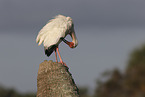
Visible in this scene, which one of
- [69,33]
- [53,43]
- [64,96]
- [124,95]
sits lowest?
[64,96]

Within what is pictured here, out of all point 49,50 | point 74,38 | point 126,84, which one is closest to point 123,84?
point 126,84

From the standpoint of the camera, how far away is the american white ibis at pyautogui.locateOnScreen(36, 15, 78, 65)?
11.8m

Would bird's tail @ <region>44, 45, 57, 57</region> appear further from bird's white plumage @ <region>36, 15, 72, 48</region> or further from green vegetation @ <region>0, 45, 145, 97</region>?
green vegetation @ <region>0, 45, 145, 97</region>

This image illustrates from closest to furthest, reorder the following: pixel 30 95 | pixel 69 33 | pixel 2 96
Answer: pixel 69 33 → pixel 2 96 → pixel 30 95

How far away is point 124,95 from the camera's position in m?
43.1

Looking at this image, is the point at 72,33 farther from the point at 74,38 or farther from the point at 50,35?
the point at 50,35

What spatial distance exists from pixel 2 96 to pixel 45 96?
36522 millimetres

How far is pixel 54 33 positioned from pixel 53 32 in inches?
2.5

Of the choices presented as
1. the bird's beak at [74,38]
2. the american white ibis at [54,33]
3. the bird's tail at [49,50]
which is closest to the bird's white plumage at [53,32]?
the american white ibis at [54,33]

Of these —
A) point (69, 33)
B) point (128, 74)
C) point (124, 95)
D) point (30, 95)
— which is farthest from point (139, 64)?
point (69, 33)

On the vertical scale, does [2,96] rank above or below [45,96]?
above

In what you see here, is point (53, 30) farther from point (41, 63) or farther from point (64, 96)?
point (64, 96)

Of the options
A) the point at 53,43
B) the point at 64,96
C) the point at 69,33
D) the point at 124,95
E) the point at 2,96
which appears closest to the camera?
the point at 64,96

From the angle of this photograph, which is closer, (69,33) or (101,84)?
(69,33)
